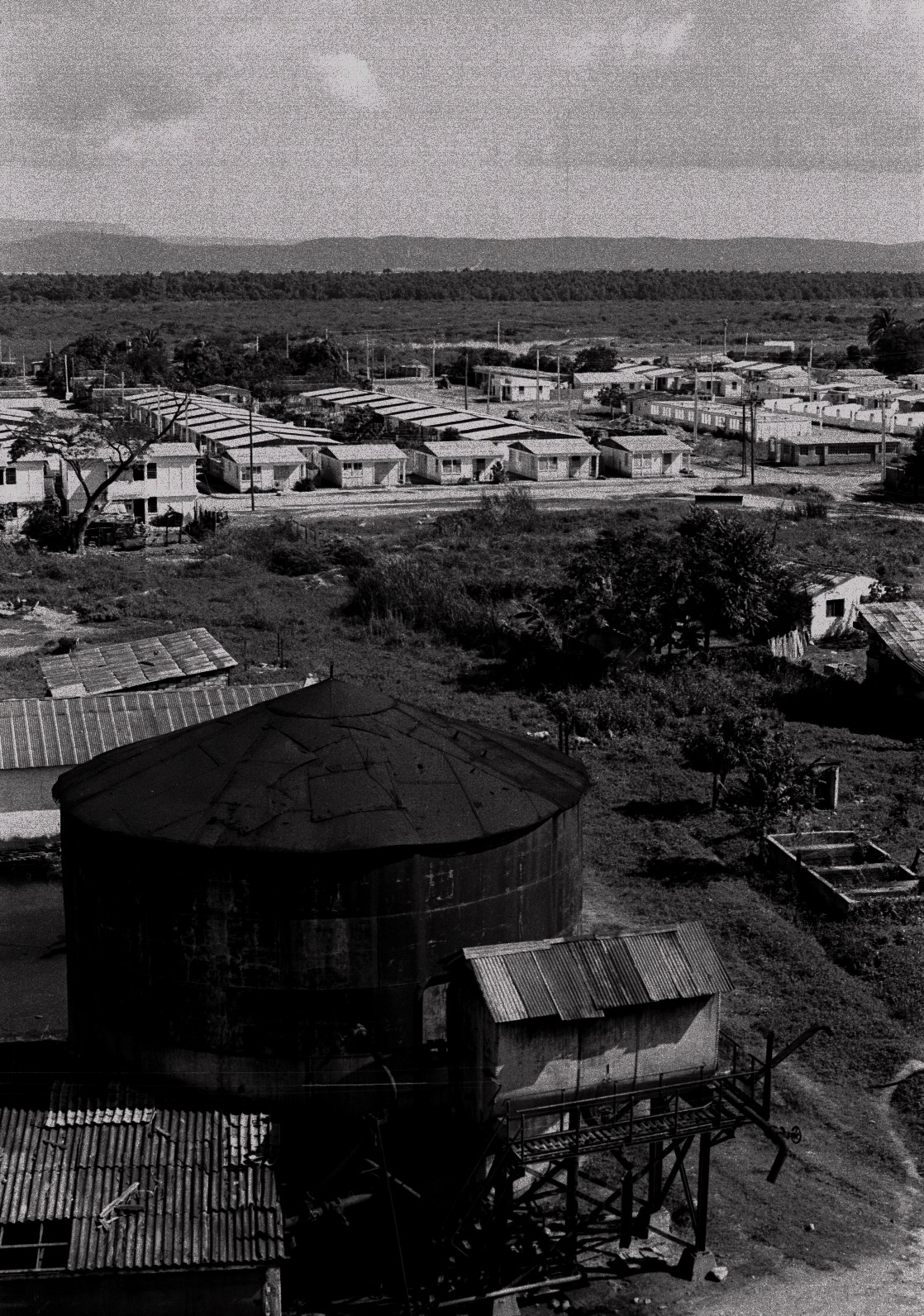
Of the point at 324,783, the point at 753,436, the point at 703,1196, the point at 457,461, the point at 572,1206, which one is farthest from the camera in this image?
the point at 753,436

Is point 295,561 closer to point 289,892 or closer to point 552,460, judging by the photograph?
point 552,460

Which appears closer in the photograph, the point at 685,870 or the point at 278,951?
the point at 278,951

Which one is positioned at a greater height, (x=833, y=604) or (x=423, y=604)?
(x=833, y=604)

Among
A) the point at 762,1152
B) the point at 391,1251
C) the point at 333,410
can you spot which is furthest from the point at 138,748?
the point at 333,410

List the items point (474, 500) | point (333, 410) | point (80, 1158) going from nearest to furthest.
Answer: point (80, 1158) < point (474, 500) < point (333, 410)

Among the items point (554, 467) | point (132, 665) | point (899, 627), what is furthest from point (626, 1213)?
point (554, 467)

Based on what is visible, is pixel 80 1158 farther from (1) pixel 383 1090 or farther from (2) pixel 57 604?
(2) pixel 57 604

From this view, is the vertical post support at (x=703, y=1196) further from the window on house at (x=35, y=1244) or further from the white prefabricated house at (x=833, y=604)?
the white prefabricated house at (x=833, y=604)
